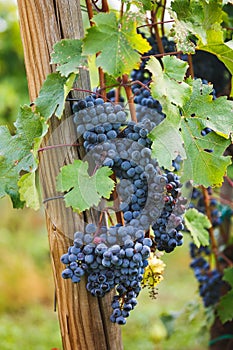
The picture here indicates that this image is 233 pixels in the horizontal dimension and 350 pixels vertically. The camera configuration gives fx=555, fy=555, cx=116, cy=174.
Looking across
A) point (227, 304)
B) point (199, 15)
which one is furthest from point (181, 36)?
point (227, 304)

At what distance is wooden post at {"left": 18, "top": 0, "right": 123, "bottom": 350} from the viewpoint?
52.1 inches

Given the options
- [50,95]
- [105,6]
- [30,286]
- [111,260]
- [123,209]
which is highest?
[30,286]

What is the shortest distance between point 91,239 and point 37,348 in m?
2.98

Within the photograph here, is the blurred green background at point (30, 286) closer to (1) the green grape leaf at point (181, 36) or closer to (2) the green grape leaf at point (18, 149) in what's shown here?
(2) the green grape leaf at point (18, 149)

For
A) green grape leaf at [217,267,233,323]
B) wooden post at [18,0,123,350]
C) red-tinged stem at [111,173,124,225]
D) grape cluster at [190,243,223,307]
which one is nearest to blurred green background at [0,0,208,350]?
grape cluster at [190,243,223,307]

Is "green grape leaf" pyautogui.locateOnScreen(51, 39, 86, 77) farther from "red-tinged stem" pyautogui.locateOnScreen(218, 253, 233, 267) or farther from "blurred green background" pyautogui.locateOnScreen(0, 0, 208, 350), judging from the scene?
"blurred green background" pyautogui.locateOnScreen(0, 0, 208, 350)

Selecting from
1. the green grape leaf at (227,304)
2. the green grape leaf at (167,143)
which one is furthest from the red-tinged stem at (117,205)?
the green grape leaf at (227,304)

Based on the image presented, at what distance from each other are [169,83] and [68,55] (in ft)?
0.74

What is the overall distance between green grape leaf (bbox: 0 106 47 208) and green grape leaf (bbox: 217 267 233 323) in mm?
1103

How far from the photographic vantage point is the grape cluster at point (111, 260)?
47.2 inches

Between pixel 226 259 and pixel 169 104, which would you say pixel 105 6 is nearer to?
pixel 169 104

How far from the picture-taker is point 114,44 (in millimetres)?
1118

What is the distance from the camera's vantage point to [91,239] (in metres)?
1.25

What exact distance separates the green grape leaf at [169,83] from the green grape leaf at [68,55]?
15cm
